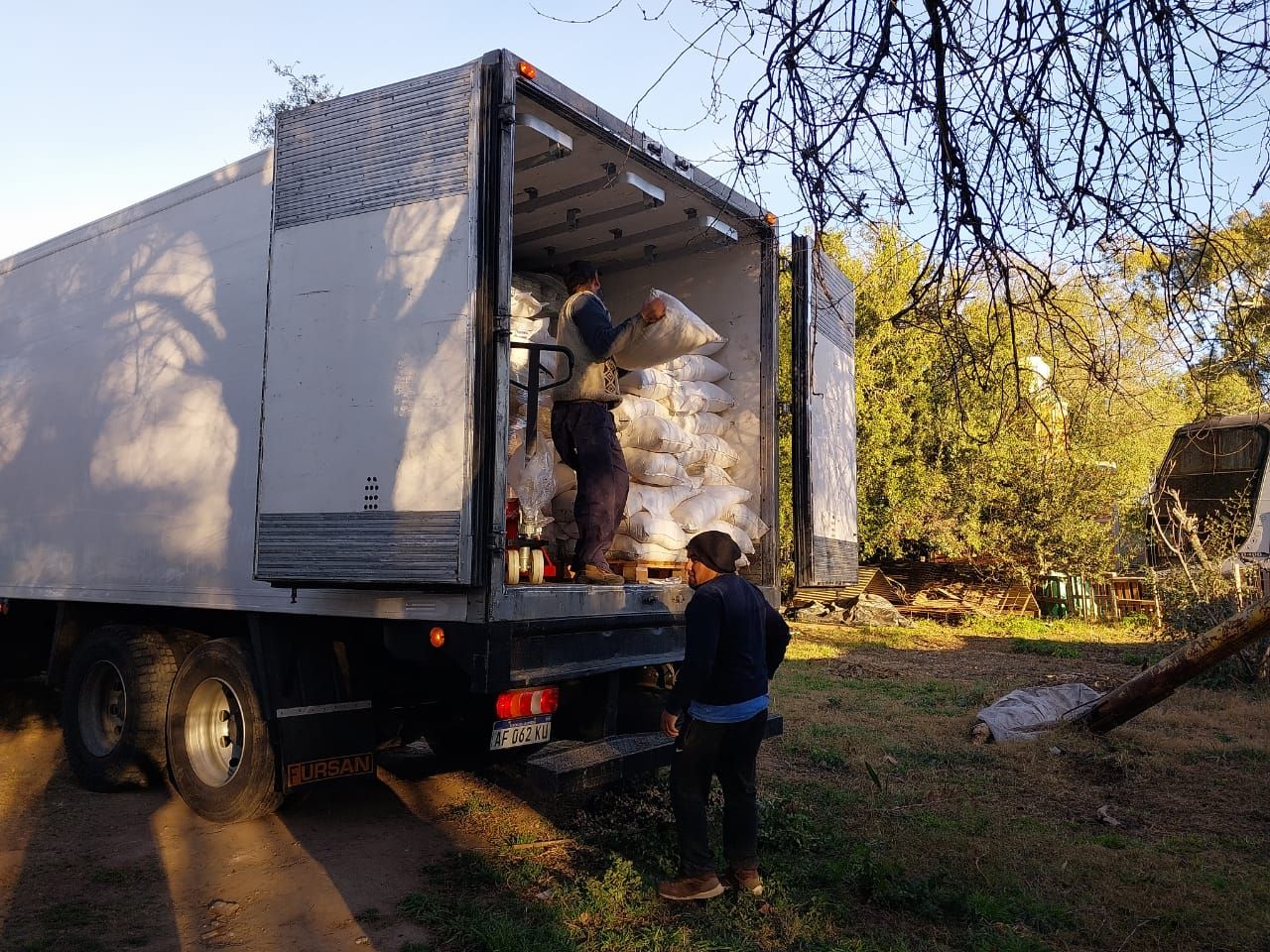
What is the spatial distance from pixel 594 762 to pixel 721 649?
74 centimetres

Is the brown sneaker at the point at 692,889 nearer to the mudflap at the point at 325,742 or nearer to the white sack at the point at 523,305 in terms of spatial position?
the mudflap at the point at 325,742

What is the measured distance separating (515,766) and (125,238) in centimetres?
377

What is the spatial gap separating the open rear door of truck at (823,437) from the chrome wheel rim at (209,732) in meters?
3.19

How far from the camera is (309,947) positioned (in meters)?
3.72

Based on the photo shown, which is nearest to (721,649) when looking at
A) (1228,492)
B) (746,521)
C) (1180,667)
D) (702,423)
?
(746,521)

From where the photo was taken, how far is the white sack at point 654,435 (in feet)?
19.1

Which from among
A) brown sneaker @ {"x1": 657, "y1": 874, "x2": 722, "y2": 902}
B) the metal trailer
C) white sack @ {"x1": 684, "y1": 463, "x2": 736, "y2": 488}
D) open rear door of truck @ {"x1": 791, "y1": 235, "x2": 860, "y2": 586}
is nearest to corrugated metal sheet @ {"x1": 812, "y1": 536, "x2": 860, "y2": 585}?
open rear door of truck @ {"x1": 791, "y1": 235, "x2": 860, "y2": 586}

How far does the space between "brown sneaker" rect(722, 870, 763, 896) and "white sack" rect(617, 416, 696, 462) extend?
2443 mm

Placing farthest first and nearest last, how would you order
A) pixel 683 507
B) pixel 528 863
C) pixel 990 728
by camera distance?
pixel 990 728
pixel 683 507
pixel 528 863

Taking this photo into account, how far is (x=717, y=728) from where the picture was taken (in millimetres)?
4141

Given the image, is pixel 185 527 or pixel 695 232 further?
pixel 695 232

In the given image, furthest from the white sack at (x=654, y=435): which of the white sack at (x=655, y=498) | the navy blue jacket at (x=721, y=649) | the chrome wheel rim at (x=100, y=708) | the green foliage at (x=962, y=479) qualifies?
the green foliage at (x=962, y=479)

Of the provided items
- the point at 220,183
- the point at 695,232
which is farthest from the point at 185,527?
the point at 695,232

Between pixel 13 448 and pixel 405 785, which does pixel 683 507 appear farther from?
pixel 13 448
